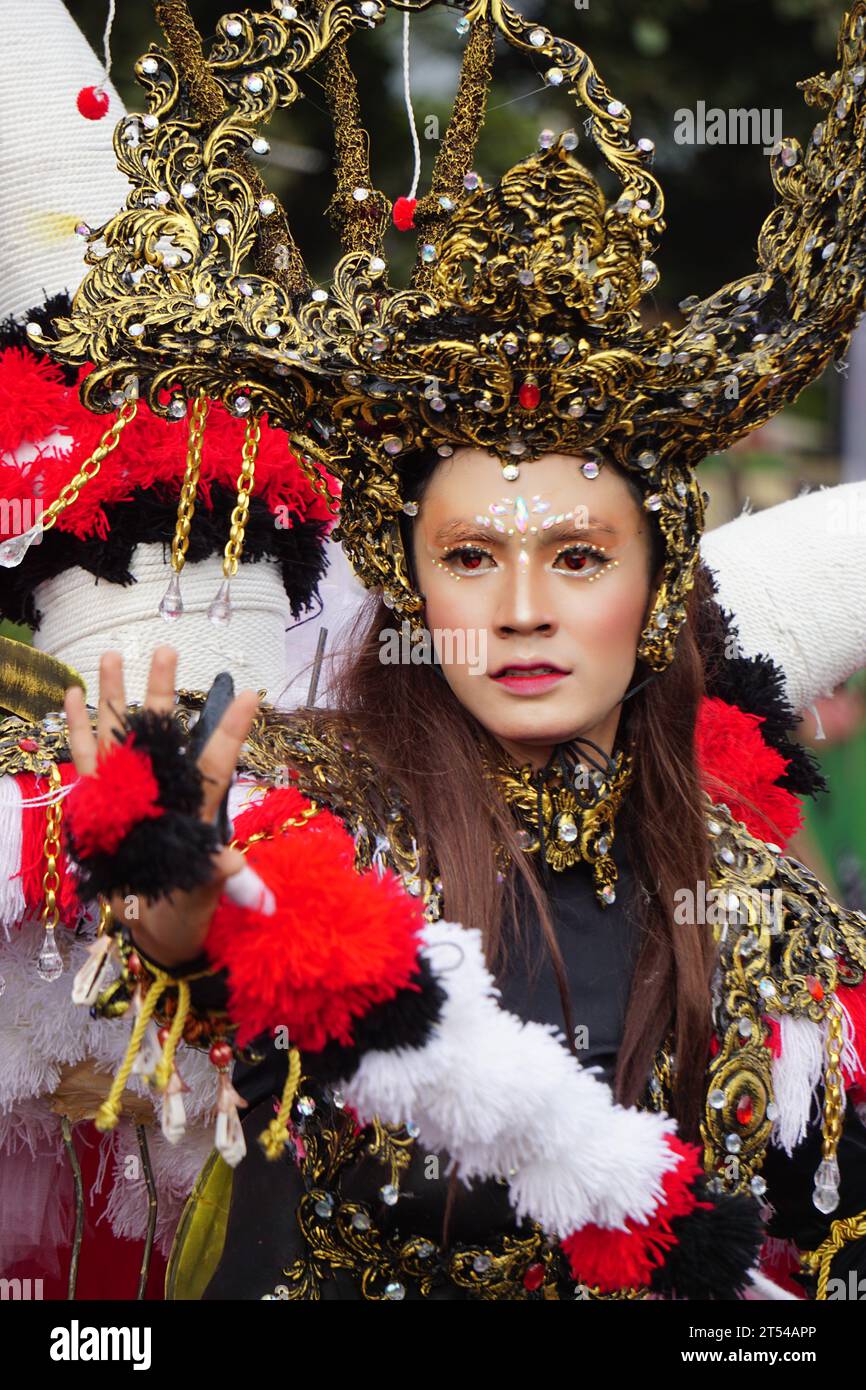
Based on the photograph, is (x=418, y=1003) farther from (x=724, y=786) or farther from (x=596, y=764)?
(x=724, y=786)

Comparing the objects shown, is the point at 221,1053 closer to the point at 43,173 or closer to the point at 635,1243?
the point at 635,1243

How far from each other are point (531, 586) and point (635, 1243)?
0.88m

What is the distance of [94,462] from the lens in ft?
8.45

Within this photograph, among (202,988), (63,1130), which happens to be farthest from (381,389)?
(63,1130)

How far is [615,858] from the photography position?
273 cm

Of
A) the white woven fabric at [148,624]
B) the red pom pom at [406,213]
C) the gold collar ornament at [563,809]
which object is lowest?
the gold collar ornament at [563,809]

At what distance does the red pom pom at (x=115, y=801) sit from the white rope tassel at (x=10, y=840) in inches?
22.0

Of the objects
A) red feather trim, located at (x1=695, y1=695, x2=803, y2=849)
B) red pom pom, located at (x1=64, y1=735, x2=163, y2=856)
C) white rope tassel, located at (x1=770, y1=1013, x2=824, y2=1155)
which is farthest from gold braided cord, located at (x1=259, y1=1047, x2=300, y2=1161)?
red feather trim, located at (x1=695, y1=695, x2=803, y2=849)

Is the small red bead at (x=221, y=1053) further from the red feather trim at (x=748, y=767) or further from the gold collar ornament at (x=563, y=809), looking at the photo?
the red feather trim at (x=748, y=767)

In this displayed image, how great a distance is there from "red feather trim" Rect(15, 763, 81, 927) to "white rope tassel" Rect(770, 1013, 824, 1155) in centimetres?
105

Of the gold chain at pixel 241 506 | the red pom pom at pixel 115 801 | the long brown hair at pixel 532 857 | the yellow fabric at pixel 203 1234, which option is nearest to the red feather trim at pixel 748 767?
the long brown hair at pixel 532 857

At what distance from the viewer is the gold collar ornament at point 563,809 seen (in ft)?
8.61

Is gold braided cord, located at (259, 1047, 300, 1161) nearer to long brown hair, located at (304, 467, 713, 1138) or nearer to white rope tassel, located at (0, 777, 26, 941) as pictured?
long brown hair, located at (304, 467, 713, 1138)

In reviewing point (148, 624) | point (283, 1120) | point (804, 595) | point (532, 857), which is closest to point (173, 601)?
point (148, 624)
